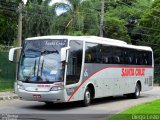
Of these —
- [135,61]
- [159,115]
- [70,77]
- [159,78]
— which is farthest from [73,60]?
[159,78]

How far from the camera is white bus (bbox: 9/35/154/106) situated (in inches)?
682

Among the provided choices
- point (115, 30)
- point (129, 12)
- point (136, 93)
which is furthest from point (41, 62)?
point (129, 12)

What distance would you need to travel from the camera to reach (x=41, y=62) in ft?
57.7

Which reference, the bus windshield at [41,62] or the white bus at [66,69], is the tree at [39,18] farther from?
the bus windshield at [41,62]

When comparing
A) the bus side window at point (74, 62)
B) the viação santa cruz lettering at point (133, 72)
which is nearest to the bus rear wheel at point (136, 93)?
the viação santa cruz lettering at point (133, 72)

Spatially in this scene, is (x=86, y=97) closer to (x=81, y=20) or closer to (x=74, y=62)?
(x=74, y=62)

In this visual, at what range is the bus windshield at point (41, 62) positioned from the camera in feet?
57.0

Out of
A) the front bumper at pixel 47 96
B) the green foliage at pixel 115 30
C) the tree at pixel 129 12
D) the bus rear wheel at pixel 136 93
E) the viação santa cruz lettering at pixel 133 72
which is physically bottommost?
the bus rear wheel at pixel 136 93

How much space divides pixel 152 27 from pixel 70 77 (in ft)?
139

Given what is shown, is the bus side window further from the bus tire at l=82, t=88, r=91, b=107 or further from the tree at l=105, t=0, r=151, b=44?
the tree at l=105, t=0, r=151, b=44

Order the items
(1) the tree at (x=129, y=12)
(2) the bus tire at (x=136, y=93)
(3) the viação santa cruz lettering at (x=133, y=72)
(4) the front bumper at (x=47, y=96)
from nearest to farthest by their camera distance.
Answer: (4) the front bumper at (x=47, y=96) < (3) the viação santa cruz lettering at (x=133, y=72) < (2) the bus tire at (x=136, y=93) < (1) the tree at (x=129, y=12)

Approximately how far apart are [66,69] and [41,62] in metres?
1.10

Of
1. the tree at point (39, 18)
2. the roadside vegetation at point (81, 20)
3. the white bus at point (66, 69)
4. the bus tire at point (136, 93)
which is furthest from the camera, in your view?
the tree at point (39, 18)

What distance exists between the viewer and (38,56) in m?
17.7
